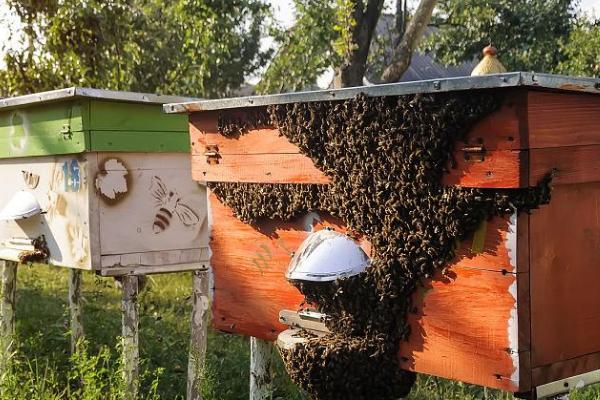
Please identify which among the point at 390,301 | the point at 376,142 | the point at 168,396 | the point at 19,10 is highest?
the point at 19,10

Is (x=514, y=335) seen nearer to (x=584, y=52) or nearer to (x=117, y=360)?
(x=117, y=360)

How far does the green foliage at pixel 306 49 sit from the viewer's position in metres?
7.58

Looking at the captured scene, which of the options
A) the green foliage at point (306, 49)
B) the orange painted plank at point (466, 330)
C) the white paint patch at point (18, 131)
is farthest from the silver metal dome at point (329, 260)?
the green foliage at point (306, 49)

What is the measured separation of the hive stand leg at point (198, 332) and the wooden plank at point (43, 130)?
1021mm

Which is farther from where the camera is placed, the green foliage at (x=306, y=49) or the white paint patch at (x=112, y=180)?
the green foliage at (x=306, y=49)

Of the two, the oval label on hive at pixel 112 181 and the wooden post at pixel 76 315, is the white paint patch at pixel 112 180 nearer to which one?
the oval label on hive at pixel 112 181

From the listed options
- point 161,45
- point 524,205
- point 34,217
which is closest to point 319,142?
point 524,205

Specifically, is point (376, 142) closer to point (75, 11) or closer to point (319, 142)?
point (319, 142)

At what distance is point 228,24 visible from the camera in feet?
26.2

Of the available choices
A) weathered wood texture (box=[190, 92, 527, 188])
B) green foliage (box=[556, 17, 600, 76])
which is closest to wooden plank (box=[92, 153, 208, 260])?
weathered wood texture (box=[190, 92, 527, 188])

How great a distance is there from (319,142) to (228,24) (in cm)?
559

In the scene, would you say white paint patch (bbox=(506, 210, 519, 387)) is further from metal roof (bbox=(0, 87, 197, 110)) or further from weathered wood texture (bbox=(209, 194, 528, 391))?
metal roof (bbox=(0, 87, 197, 110))

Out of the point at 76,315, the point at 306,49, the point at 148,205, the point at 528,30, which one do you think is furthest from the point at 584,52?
the point at 148,205

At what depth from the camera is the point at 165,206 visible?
4.21 metres
